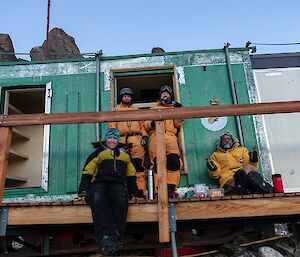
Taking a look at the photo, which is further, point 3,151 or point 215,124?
point 215,124

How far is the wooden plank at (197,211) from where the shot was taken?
4.29 m

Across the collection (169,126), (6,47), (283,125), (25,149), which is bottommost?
(169,126)

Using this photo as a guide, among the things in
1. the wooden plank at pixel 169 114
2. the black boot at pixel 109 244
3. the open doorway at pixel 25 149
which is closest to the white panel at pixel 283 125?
the wooden plank at pixel 169 114

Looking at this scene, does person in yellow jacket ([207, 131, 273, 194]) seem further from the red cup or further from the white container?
the red cup

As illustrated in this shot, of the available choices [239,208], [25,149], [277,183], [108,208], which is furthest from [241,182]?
[25,149]

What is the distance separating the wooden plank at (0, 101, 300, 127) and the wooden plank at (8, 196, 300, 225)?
3.21 ft

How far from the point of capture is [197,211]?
14.1 feet

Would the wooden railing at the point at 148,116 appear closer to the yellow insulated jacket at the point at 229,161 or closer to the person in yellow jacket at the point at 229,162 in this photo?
the person in yellow jacket at the point at 229,162

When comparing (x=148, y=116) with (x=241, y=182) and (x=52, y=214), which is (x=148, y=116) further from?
(x=241, y=182)

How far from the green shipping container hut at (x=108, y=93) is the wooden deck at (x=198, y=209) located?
7.05ft

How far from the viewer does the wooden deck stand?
429 cm

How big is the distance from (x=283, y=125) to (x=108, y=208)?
421cm

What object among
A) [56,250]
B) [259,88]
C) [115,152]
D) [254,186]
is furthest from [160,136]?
[259,88]

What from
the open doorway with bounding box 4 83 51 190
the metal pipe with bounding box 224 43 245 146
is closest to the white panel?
the metal pipe with bounding box 224 43 245 146
